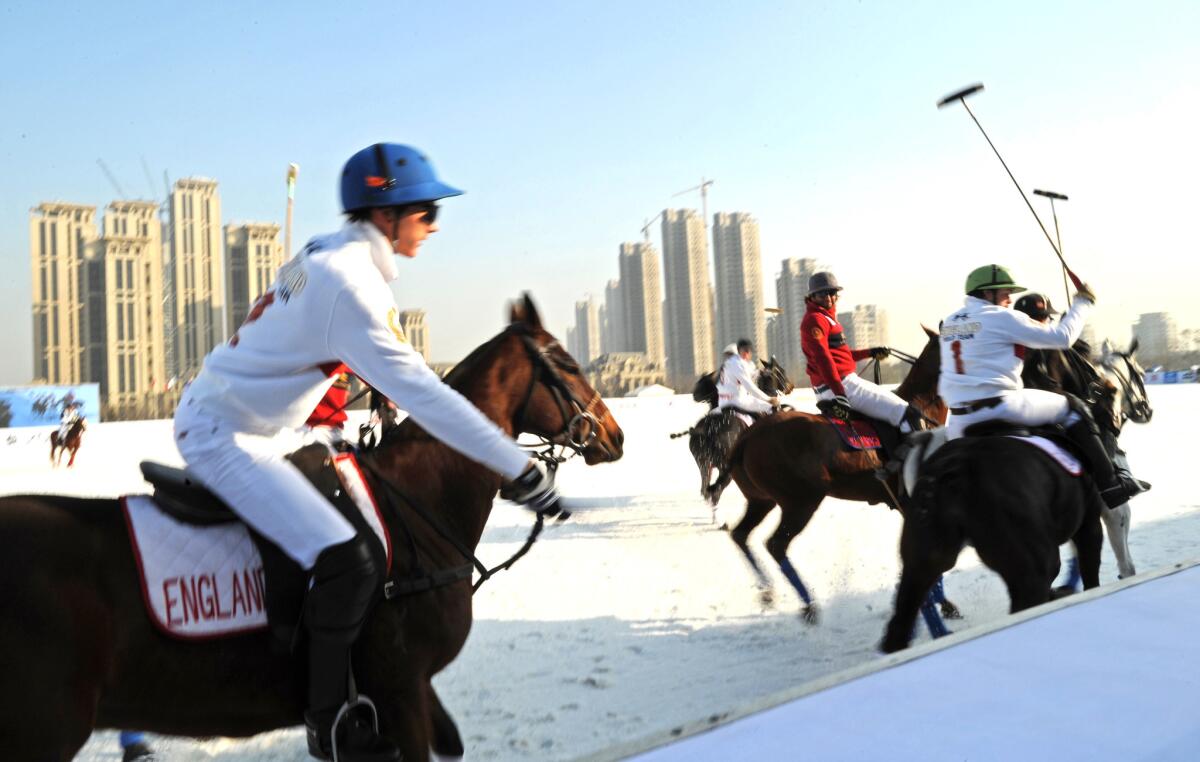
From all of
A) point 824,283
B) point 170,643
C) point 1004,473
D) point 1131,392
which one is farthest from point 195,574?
point 1131,392

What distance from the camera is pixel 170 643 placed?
2.32 meters

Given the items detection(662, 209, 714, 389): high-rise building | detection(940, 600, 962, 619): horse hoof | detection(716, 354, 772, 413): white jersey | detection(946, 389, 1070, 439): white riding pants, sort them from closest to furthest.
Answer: detection(946, 389, 1070, 439): white riding pants, detection(940, 600, 962, 619): horse hoof, detection(716, 354, 772, 413): white jersey, detection(662, 209, 714, 389): high-rise building

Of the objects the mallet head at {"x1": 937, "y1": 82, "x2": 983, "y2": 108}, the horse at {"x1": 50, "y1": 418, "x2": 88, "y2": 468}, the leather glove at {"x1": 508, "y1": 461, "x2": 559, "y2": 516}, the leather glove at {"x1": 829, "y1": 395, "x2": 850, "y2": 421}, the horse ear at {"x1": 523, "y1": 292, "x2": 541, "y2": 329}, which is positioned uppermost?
the mallet head at {"x1": 937, "y1": 82, "x2": 983, "y2": 108}

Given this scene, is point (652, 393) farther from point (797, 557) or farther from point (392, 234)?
point (392, 234)

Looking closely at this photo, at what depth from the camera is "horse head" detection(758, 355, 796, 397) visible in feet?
38.2

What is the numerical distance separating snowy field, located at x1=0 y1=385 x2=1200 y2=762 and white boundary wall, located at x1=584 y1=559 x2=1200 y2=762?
4.00 ft

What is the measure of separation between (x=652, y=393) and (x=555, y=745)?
3752 cm

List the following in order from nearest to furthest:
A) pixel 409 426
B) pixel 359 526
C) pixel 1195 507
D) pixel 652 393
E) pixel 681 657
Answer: pixel 359 526
pixel 409 426
pixel 681 657
pixel 1195 507
pixel 652 393

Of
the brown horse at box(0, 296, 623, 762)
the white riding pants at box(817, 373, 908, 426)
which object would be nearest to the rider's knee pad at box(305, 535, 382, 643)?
the brown horse at box(0, 296, 623, 762)

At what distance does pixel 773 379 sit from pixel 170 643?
1004cm

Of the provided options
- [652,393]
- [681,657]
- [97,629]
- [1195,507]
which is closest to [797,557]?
[681,657]

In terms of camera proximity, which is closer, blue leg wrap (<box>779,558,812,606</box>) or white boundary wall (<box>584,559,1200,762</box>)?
white boundary wall (<box>584,559,1200,762</box>)

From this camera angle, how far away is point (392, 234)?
2748 mm

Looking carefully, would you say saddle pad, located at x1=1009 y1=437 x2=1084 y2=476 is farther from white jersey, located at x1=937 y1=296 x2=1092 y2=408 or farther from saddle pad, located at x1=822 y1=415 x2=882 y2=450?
saddle pad, located at x1=822 y1=415 x2=882 y2=450
